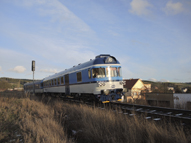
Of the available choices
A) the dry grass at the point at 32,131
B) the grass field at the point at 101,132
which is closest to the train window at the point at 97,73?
the grass field at the point at 101,132

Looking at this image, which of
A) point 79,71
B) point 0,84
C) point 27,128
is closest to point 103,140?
point 27,128

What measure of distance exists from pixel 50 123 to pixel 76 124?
3.60 ft

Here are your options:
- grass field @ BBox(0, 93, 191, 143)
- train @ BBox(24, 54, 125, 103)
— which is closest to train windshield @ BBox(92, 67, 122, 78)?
train @ BBox(24, 54, 125, 103)

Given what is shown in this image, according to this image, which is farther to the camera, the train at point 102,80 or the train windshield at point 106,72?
the train windshield at point 106,72

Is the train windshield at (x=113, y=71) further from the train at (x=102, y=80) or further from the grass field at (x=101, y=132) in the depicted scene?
the grass field at (x=101, y=132)

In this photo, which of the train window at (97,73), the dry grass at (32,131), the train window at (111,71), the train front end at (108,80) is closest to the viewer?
the dry grass at (32,131)

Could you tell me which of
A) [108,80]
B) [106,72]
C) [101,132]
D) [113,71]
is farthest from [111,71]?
[101,132]

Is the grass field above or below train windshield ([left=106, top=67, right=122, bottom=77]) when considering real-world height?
below

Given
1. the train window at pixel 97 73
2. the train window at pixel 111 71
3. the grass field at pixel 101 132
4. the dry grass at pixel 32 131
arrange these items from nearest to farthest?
the grass field at pixel 101 132, the dry grass at pixel 32 131, the train window at pixel 97 73, the train window at pixel 111 71

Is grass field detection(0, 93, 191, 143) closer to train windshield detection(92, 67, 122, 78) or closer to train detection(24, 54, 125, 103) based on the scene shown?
train detection(24, 54, 125, 103)

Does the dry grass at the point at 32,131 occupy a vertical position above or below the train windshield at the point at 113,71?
below

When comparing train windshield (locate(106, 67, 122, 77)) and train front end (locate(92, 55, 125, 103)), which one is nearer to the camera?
train front end (locate(92, 55, 125, 103))

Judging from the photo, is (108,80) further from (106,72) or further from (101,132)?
(101,132)

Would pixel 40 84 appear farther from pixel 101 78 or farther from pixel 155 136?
pixel 155 136
